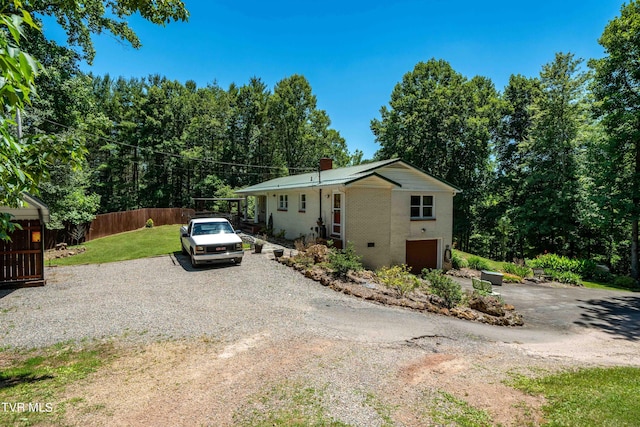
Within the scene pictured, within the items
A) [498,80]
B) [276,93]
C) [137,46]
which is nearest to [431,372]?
[137,46]

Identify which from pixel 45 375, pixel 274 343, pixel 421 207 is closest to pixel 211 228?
pixel 274 343

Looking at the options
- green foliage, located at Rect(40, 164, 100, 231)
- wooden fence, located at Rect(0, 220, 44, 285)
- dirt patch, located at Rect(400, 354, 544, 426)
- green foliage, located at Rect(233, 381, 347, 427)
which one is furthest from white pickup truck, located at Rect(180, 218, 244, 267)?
green foliage, located at Rect(40, 164, 100, 231)

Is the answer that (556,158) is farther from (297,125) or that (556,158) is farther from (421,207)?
(297,125)

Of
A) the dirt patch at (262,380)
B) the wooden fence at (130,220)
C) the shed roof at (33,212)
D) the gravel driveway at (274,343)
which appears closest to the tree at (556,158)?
the gravel driveway at (274,343)

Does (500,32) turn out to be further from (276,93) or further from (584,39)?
(276,93)

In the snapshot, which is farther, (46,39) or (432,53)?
(432,53)

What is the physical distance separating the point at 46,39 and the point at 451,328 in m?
24.1

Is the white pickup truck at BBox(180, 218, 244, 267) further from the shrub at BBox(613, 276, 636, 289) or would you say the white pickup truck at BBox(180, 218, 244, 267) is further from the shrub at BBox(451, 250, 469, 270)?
the shrub at BBox(613, 276, 636, 289)

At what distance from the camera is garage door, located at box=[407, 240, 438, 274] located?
18641 mm

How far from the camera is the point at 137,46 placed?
14375 mm

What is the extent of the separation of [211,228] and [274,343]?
9.26 m

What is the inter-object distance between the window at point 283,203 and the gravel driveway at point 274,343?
32.1ft

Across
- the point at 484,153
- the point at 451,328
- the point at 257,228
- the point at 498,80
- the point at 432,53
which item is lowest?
the point at 451,328

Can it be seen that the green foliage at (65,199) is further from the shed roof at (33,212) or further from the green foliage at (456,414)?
the green foliage at (456,414)
